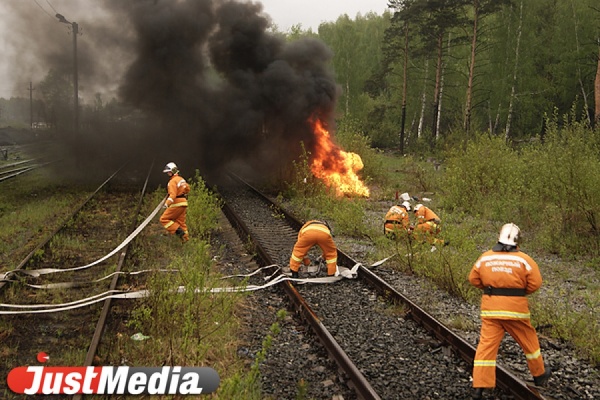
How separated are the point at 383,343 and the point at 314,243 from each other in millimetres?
2435

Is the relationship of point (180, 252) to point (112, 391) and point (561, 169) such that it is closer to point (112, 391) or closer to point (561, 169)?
point (112, 391)

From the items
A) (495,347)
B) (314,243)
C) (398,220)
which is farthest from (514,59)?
(495,347)

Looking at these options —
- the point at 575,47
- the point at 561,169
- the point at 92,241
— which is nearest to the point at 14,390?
the point at 92,241

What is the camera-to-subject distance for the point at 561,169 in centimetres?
984

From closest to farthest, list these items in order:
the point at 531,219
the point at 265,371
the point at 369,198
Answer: the point at 265,371 → the point at 531,219 → the point at 369,198

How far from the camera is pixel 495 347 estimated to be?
4555mm

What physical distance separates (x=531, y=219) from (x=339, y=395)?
28.6 feet

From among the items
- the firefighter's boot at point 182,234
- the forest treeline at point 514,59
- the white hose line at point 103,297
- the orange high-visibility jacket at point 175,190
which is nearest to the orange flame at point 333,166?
the firefighter's boot at point 182,234

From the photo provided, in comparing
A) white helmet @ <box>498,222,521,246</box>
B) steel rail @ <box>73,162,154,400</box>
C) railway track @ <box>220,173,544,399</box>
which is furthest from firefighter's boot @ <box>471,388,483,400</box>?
steel rail @ <box>73,162,154,400</box>

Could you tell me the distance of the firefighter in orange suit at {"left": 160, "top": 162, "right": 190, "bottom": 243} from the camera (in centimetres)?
941

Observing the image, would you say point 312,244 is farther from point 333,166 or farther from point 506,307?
point 333,166

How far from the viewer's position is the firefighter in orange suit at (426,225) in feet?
30.6

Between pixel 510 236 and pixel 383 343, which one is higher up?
pixel 510 236

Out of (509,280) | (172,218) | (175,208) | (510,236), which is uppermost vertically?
(510,236)
